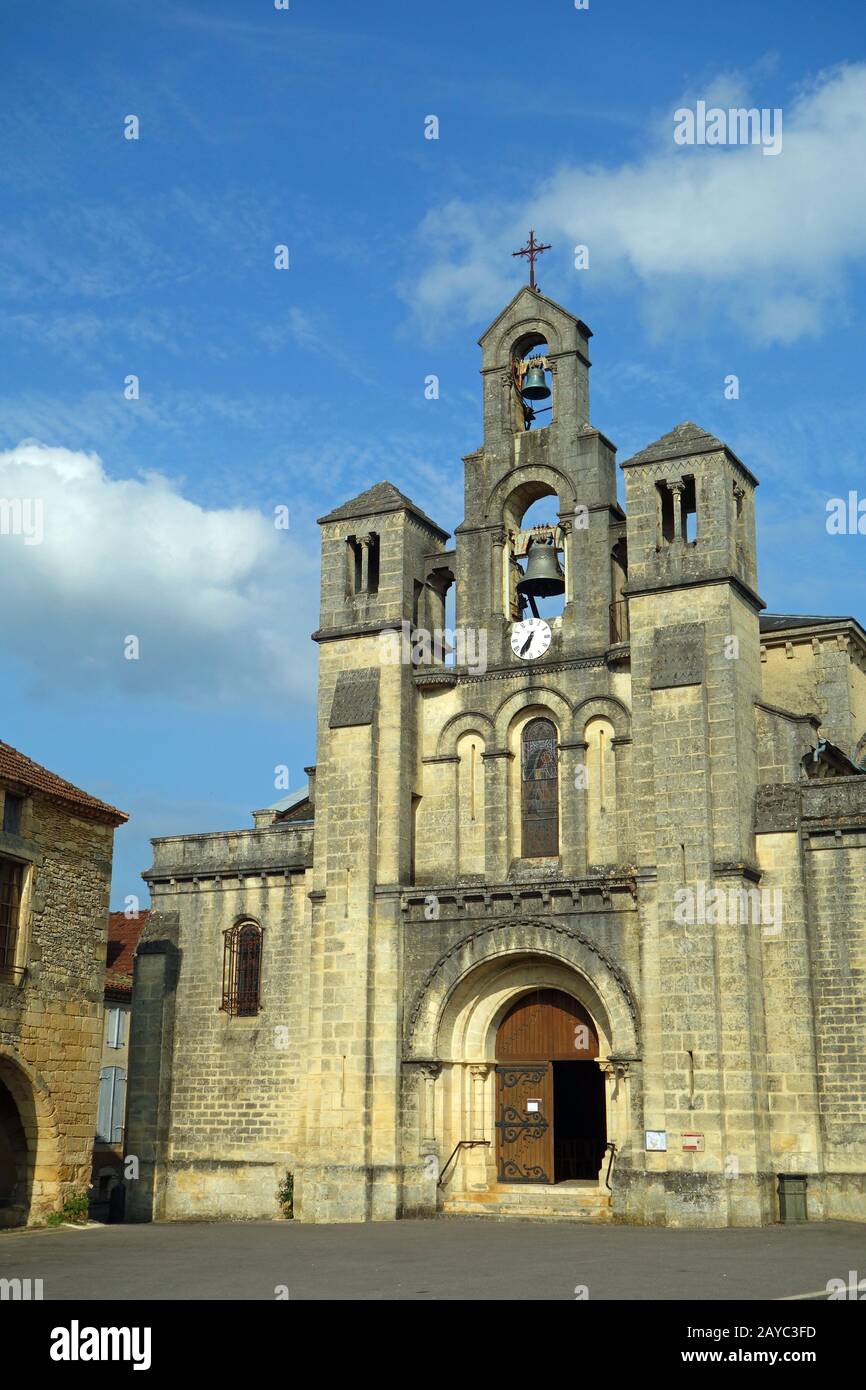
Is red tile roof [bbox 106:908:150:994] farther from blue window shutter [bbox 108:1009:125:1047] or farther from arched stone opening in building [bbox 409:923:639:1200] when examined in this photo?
arched stone opening in building [bbox 409:923:639:1200]

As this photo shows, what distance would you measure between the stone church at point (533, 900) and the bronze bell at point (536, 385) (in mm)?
69

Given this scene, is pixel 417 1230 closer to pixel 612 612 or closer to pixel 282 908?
pixel 282 908

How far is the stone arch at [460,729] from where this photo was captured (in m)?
29.8

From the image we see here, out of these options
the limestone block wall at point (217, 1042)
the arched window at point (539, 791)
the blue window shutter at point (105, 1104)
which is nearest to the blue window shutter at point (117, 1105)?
the blue window shutter at point (105, 1104)

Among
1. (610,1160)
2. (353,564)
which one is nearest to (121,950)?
(353,564)

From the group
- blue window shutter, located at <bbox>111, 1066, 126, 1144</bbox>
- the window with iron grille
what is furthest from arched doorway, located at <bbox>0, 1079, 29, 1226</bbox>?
blue window shutter, located at <bbox>111, 1066, 126, 1144</bbox>

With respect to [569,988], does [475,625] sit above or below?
above

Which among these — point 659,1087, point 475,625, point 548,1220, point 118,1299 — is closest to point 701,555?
point 475,625

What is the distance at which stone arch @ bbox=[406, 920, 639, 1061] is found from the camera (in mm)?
26797

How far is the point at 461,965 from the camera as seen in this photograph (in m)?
28.0

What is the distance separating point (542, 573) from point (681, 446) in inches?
145

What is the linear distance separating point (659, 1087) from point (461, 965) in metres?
4.43

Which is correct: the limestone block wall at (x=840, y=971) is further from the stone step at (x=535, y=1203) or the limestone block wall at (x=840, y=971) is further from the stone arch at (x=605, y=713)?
the stone step at (x=535, y=1203)
